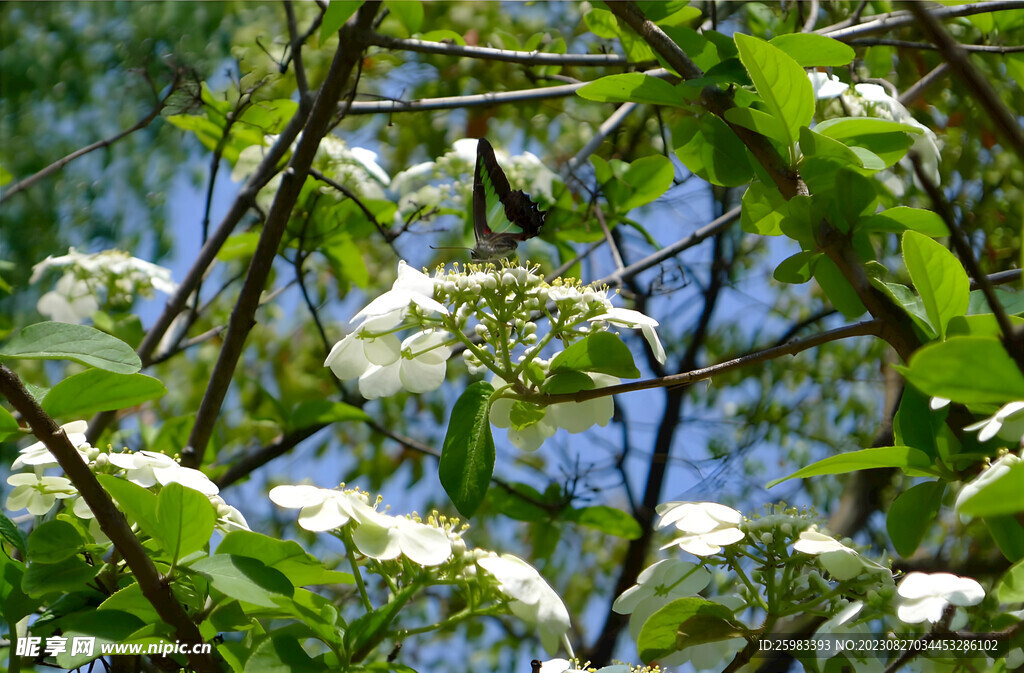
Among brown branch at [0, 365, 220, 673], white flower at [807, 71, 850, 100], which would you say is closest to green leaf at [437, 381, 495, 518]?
brown branch at [0, 365, 220, 673]

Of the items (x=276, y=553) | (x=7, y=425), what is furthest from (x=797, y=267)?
(x=7, y=425)

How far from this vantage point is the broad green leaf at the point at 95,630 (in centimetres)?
78

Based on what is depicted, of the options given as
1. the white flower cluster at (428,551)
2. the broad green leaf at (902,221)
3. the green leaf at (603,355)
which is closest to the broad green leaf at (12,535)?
the white flower cluster at (428,551)

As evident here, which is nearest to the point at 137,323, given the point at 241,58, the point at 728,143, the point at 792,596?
the point at 241,58

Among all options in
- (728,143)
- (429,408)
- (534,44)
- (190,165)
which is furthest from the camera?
(190,165)

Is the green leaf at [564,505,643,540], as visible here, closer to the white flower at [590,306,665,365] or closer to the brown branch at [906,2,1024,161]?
the white flower at [590,306,665,365]

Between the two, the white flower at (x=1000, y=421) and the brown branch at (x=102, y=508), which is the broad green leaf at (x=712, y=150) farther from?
the brown branch at (x=102, y=508)

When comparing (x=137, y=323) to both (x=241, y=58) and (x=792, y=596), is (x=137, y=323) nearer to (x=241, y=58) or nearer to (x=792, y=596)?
(x=241, y=58)

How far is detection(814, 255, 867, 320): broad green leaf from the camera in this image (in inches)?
39.4

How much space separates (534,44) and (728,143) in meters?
0.89

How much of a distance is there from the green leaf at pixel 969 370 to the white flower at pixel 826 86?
Answer: 2.83 feet

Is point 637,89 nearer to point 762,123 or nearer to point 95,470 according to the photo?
point 762,123

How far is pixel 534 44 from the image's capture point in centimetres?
187

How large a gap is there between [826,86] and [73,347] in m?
1.15
